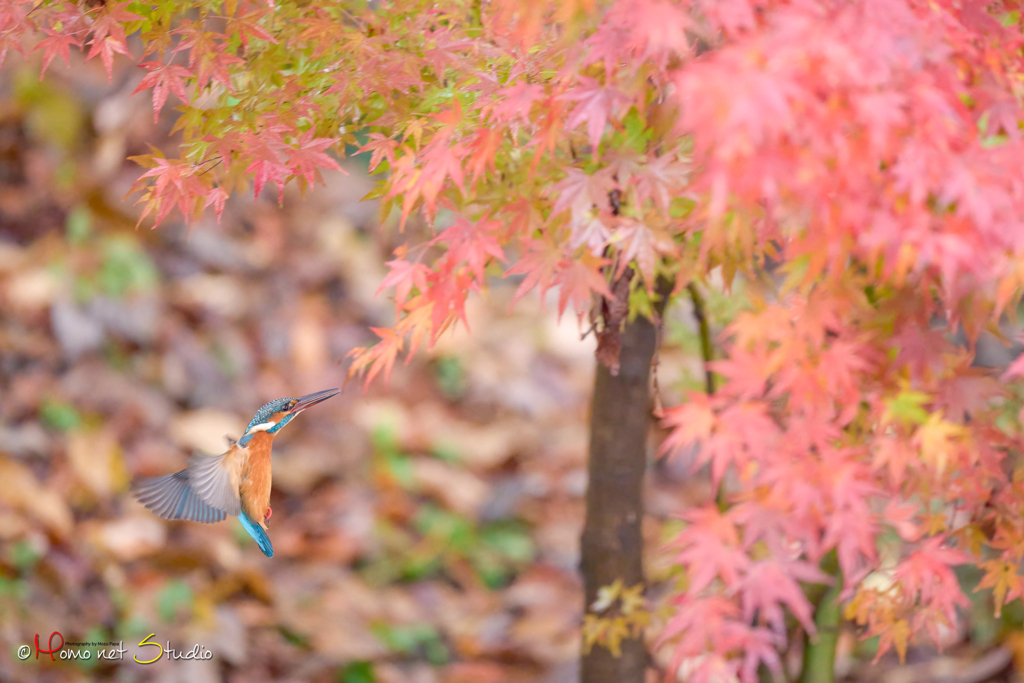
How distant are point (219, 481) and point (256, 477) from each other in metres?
0.06

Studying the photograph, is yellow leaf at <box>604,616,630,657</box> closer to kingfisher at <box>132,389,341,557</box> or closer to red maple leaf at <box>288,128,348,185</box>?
kingfisher at <box>132,389,341,557</box>

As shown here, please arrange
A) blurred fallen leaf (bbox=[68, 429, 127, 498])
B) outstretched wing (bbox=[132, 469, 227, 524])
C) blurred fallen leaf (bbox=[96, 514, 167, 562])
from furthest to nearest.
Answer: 1. blurred fallen leaf (bbox=[68, 429, 127, 498])
2. blurred fallen leaf (bbox=[96, 514, 167, 562])
3. outstretched wing (bbox=[132, 469, 227, 524])

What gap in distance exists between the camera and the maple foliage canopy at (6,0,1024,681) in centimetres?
69

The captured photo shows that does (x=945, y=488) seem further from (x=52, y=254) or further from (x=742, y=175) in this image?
(x=52, y=254)

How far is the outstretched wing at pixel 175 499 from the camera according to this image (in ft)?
3.88

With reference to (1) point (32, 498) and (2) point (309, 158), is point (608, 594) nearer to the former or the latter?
(2) point (309, 158)

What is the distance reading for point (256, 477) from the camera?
124 centimetres

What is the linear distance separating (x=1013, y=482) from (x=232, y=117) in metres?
1.33

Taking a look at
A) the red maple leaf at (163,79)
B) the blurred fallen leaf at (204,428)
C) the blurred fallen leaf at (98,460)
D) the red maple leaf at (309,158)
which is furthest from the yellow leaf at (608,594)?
the blurred fallen leaf at (98,460)

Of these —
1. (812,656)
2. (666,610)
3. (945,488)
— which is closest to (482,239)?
(945,488)

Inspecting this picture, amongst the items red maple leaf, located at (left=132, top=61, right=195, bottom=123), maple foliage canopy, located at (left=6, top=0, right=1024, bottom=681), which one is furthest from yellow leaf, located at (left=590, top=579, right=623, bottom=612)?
red maple leaf, located at (left=132, top=61, right=195, bottom=123)

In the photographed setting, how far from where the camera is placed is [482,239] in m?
0.93

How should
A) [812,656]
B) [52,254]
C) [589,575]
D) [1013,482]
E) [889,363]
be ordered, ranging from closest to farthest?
1. [889,363]
2. [1013,482]
3. [589,575]
4. [812,656]
5. [52,254]

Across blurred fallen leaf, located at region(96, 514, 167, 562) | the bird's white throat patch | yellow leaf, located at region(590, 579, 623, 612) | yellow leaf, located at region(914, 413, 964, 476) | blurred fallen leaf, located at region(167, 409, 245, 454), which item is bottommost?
blurred fallen leaf, located at region(96, 514, 167, 562)
